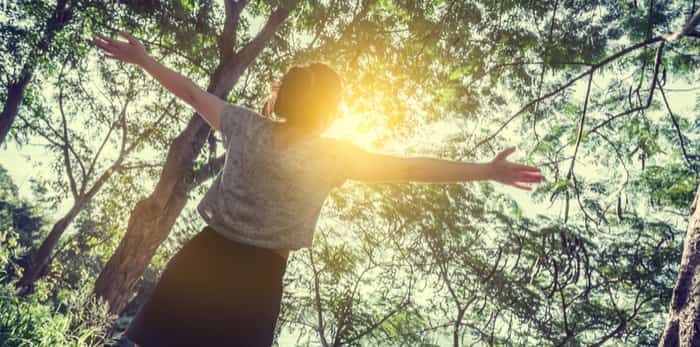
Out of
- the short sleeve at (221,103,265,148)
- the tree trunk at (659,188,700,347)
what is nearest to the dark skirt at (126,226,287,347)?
the short sleeve at (221,103,265,148)

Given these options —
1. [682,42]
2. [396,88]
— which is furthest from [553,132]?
[396,88]

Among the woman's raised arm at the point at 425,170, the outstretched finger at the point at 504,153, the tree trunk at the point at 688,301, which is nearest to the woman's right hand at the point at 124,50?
the woman's raised arm at the point at 425,170

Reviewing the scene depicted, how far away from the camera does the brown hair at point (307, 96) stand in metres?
1.52

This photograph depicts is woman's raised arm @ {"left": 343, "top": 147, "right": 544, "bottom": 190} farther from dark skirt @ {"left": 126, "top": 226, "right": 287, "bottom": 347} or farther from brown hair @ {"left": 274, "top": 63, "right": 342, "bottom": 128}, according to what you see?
dark skirt @ {"left": 126, "top": 226, "right": 287, "bottom": 347}

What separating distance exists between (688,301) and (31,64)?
10.6 metres

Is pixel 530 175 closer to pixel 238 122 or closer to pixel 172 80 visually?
pixel 238 122

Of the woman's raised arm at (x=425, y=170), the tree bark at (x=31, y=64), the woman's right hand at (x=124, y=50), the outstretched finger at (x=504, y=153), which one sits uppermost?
the tree bark at (x=31, y=64)

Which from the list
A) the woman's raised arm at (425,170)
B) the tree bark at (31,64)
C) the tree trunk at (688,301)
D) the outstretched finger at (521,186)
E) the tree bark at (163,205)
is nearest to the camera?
the woman's raised arm at (425,170)

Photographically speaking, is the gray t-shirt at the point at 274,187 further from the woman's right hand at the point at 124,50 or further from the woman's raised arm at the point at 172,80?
the woman's right hand at the point at 124,50

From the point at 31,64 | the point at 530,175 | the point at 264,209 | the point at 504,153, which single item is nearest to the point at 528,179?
the point at 530,175

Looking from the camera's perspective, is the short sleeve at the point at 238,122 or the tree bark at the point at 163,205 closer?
the short sleeve at the point at 238,122

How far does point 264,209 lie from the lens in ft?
5.03

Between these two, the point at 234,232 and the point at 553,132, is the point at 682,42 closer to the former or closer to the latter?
the point at 553,132

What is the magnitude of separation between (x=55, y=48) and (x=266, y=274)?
9.13 m
